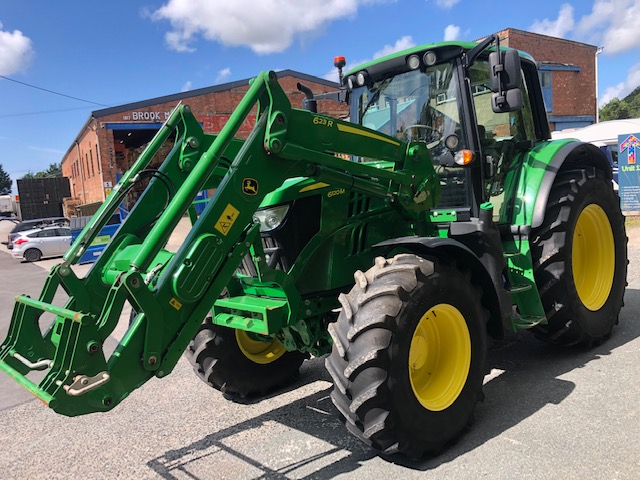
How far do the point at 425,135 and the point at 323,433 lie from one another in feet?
8.31

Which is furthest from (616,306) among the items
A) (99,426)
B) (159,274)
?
(99,426)

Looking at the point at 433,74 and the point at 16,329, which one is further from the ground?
the point at 433,74

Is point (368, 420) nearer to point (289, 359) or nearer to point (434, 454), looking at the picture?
point (434, 454)

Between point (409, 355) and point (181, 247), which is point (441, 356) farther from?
point (181, 247)

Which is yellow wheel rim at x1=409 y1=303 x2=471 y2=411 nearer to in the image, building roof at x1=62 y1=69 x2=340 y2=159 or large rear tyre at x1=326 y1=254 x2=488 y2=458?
large rear tyre at x1=326 y1=254 x2=488 y2=458

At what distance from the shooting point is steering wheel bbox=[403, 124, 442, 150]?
452 cm

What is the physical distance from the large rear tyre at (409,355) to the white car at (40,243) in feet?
66.4

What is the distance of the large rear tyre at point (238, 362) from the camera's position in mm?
4418

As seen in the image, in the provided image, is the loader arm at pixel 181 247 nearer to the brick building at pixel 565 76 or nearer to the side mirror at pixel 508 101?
the side mirror at pixel 508 101

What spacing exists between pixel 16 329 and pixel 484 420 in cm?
315

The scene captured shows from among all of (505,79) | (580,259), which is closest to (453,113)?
(505,79)

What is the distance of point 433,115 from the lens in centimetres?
450

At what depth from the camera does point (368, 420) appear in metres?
3.11

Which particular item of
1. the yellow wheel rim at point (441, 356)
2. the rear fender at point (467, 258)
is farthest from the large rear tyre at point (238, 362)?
the yellow wheel rim at point (441, 356)
